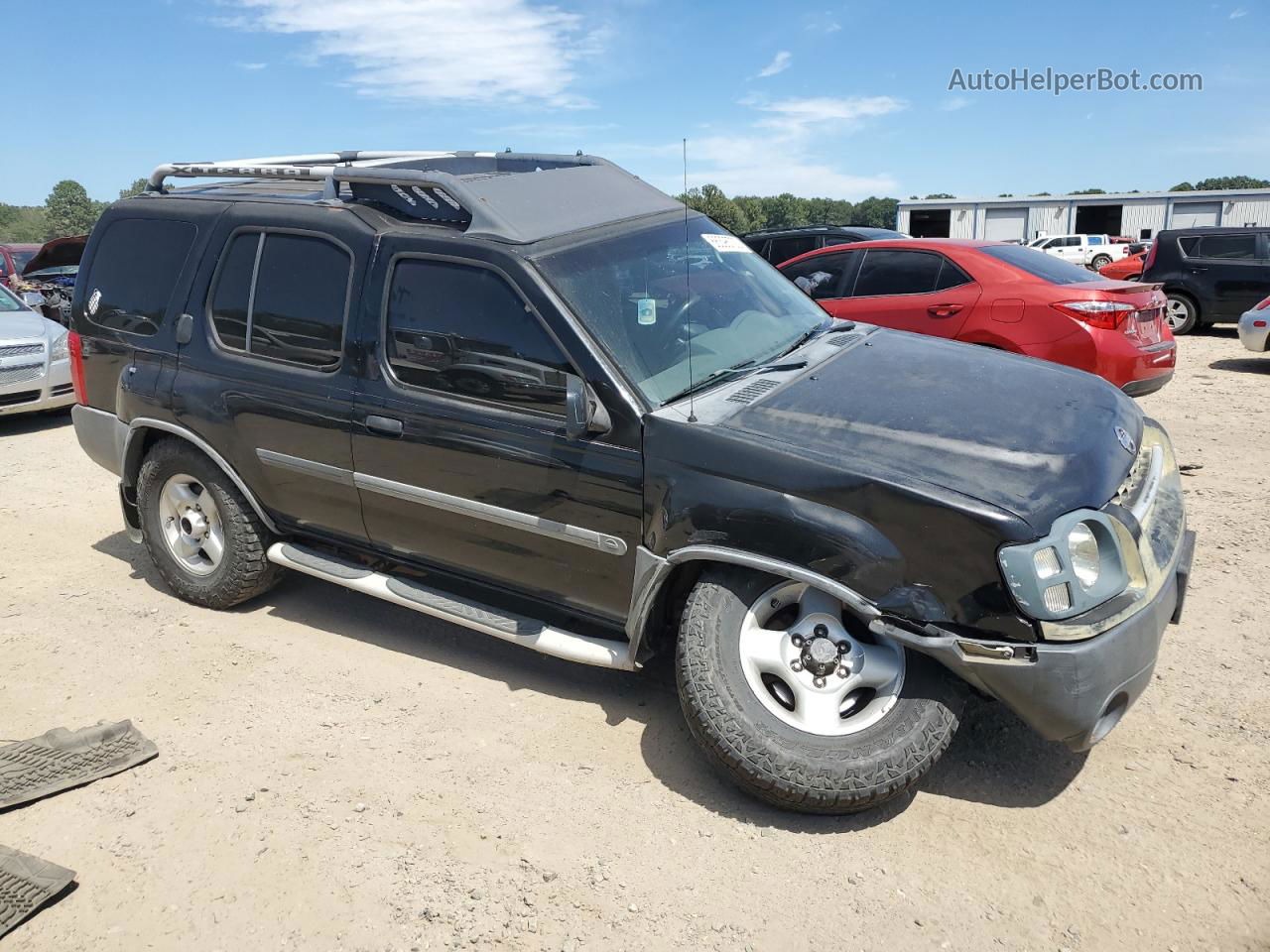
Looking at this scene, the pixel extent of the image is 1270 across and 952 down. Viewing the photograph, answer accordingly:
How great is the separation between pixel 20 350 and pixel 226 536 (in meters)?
6.12

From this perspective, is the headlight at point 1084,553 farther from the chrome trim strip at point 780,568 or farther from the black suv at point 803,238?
the black suv at point 803,238

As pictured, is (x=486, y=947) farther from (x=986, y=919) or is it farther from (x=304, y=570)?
(x=304, y=570)

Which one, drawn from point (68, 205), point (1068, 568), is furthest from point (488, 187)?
point (68, 205)

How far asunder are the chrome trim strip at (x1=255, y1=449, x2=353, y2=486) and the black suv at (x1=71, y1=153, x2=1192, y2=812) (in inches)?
0.5

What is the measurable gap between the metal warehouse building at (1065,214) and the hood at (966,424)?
47.3 meters

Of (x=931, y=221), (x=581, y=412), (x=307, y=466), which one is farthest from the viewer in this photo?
(x=931, y=221)

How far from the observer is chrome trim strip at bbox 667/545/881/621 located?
9.67ft

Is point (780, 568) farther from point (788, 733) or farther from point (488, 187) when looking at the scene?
point (488, 187)

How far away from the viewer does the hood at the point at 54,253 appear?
14711 mm

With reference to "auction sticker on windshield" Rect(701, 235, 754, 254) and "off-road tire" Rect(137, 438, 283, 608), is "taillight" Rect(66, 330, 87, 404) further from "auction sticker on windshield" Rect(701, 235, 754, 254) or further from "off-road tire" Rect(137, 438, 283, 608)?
"auction sticker on windshield" Rect(701, 235, 754, 254)

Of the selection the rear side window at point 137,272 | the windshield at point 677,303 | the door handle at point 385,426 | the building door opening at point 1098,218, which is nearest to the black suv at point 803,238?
the windshield at point 677,303

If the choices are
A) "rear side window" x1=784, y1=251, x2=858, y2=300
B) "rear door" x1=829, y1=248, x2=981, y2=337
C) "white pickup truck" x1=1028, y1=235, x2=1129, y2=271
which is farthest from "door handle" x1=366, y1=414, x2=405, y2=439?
"white pickup truck" x1=1028, y1=235, x2=1129, y2=271

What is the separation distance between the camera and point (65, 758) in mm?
3559

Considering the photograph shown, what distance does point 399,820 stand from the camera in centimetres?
321
